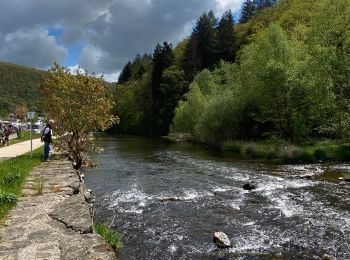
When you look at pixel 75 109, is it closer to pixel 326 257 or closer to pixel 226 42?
pixel 326 257

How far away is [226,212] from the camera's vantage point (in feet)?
52.6

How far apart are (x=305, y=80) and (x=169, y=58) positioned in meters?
75.2

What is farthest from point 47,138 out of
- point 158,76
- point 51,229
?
point 158,76

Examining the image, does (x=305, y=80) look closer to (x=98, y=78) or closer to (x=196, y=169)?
(x=196, y=169)

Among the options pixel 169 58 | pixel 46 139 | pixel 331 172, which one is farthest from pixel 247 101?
pixel 169 58

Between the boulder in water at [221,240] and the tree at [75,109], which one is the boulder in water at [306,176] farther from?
the boulder in water at [221,240]

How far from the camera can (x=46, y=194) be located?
12.6m

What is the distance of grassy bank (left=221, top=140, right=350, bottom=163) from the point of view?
110 feet

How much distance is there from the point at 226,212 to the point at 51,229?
338 inches

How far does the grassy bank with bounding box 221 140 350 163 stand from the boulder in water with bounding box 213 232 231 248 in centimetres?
2286

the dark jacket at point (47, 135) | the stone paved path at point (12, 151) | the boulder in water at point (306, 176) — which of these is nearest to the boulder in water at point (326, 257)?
the boulder in water at point (306, 176)

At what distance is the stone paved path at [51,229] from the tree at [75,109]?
31.1 ft

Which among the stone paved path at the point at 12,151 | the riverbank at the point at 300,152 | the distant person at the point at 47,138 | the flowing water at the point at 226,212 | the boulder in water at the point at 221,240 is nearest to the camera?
the flowing water at the point at 226,212

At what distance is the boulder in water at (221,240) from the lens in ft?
38.7
